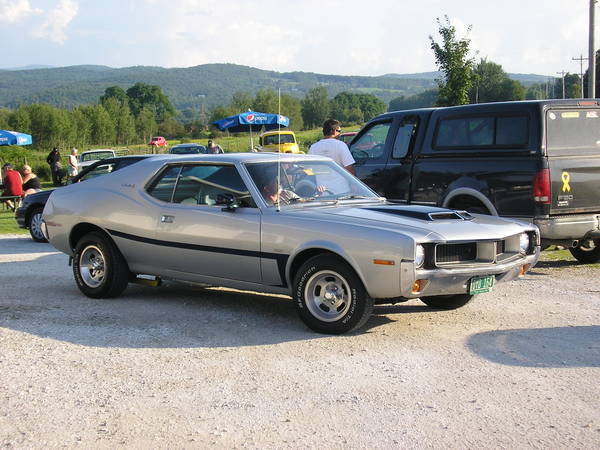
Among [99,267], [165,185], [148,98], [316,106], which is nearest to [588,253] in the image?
[165,185]

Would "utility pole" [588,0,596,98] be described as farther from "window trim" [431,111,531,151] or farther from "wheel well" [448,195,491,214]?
"wheel well" [448,195,491,214]

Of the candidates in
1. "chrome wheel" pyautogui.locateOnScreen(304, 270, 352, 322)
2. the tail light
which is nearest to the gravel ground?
"chrome wheel" pyautogui.locateOnScreen(304, 270, 352, 322)

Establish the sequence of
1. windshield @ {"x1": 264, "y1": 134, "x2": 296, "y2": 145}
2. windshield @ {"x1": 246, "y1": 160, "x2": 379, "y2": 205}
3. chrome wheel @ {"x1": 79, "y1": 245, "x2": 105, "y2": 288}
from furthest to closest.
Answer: windshield @ {"x1": 264, "y1": 134, "x2": 296, "y2": 145}
chrome wheel @ {"x1": 79, "y1": 245, "x2": 105, "y2": 288}
windshield @ {"x1": 246, "y1": 160, "x2": 379, "y2": 205}

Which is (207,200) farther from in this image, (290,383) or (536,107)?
(536,107)

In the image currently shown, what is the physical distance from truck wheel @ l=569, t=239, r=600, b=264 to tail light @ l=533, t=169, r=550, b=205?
2086 millimetres

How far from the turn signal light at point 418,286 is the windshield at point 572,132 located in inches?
154

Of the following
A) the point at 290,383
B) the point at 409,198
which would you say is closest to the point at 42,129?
the point at 409,198

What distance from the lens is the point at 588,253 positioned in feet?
35.6

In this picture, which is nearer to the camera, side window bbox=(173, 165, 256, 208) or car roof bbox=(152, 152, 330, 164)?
side window bbox=(173, 165, 256, 208)

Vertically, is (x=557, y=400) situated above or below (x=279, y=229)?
below

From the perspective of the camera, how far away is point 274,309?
7660 millimetres

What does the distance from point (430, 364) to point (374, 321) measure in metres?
1.45

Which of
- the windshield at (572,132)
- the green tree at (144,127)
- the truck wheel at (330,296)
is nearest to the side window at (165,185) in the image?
the truck wheel at (330,296)

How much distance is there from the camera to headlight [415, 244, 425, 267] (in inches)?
239
